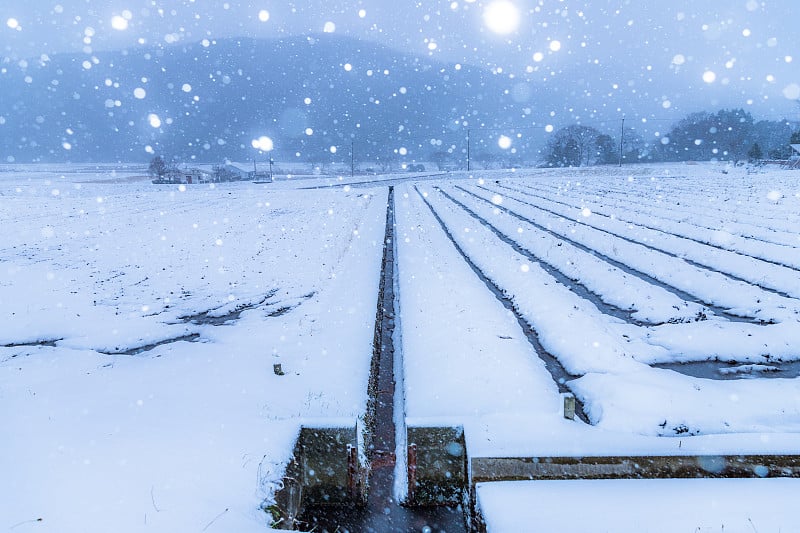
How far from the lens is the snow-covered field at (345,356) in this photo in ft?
15.1

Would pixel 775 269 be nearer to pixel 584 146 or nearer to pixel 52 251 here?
pixel 52 251

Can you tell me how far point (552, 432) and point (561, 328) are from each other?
12.4 ft

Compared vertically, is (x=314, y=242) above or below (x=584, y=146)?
below

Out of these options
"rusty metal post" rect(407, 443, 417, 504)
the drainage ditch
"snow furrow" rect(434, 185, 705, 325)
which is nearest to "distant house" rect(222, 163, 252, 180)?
"snow furrow" rect(434, 185, 705, 325)

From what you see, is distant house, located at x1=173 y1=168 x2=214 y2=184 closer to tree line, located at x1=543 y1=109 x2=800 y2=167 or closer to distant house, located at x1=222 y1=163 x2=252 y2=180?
distant house, located at x1=222 y1=163 x2=252 y2=180

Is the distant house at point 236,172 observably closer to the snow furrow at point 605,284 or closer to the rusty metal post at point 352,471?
the snow furrow at point 605,284

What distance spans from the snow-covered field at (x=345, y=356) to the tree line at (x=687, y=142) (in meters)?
91.7

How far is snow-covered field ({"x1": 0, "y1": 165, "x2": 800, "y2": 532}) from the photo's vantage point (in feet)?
15.1

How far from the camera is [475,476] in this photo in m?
4.79

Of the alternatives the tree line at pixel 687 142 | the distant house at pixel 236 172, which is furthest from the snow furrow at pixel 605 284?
the tree line at pixel 687 142

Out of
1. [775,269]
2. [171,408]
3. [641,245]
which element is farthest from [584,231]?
[171,408]

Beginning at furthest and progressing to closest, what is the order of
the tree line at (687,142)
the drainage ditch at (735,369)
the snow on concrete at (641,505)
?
the tree line at (687,142) → the drainage ditch at (735,369) → the snow on concrete at (641,505)

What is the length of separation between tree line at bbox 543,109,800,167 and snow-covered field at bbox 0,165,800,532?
91.7 m

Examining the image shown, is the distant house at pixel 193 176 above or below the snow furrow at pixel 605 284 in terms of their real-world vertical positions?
above
